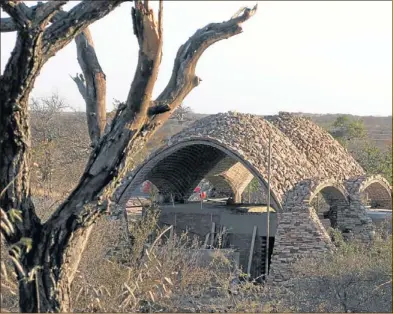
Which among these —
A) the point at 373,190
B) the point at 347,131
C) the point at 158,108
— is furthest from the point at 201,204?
the point at 347,131

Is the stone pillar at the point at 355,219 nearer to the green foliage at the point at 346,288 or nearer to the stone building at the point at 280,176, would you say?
the stone building at the point at 280,176

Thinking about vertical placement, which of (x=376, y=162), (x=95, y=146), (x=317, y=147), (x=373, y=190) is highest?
(x=376, y=162)

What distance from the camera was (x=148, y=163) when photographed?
13.9 m

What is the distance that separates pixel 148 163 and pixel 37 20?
9757mm

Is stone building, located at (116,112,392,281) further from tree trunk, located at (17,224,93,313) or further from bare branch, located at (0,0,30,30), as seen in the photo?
bare branch, located at (0,0,30,30)

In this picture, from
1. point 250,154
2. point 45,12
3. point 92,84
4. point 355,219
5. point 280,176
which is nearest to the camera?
point 45,12

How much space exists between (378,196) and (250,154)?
6.28 m

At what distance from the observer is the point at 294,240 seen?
12773mm

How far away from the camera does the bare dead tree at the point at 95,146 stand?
4438 mm

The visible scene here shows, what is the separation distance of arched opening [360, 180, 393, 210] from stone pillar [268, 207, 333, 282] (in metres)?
5.35

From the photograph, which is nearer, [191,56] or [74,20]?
[74,20]

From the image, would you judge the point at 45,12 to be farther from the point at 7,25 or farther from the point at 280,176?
the point at 280,176

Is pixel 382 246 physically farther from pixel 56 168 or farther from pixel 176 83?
pixel 56 168

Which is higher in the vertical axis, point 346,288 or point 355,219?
point 355,219
